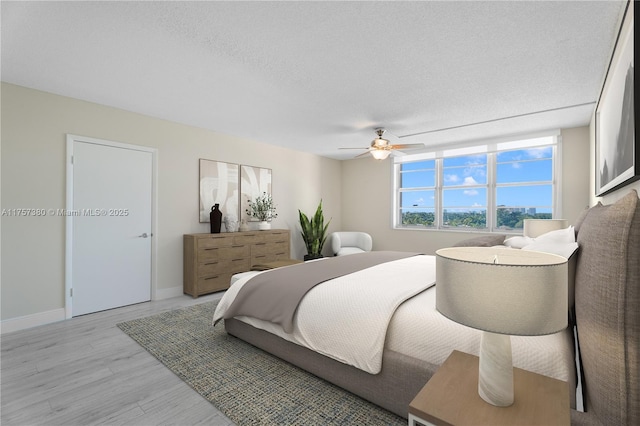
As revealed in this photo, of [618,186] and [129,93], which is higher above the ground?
[129,93]

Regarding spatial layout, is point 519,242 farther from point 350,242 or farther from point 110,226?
point 110,226

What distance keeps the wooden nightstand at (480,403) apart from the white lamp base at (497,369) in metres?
0.03

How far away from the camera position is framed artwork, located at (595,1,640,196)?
140 cm

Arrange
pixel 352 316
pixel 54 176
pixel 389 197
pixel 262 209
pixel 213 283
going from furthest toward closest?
pixel 389 197, pixel 262 209, pixel 213 283, pixel 54 176, pixel 352 316

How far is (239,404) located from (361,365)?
2.55 feet

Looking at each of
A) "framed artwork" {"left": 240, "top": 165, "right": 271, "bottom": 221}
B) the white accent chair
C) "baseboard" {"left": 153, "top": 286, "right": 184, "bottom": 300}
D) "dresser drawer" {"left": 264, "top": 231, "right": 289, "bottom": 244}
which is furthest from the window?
"baseboard" {"left": 153, "top": 286, "right": 184, "bottom": 300}

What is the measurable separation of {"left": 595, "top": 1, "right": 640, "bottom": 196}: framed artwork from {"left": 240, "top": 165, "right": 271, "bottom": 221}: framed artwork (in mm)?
4354

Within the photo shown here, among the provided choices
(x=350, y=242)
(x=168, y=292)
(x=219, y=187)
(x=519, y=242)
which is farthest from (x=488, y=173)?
(x=168, y=292)

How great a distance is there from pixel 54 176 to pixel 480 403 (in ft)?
13.6

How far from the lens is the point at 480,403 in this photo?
3.21 ft

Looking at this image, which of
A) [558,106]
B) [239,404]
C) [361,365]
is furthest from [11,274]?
[558,106]

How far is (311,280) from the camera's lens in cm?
226

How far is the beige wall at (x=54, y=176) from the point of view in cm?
287

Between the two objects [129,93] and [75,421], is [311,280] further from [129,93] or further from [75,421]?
[129,93]
